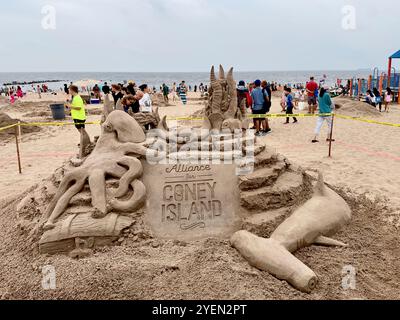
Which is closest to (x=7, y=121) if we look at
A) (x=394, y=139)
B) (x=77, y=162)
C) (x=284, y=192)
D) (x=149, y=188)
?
(x=77, y=162)

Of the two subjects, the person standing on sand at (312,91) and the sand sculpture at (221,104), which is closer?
the sand sculpture at (221,104)

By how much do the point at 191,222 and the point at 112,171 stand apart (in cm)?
105

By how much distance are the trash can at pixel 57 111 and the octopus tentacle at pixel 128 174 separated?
11.7 meters

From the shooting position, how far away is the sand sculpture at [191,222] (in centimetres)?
363

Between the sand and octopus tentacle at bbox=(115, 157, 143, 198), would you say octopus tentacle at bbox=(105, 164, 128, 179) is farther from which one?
the sand

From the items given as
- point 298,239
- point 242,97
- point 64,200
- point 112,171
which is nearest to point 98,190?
point 112,171

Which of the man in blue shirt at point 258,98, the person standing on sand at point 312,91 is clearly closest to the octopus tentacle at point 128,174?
the man in blue shirt at point 258,98

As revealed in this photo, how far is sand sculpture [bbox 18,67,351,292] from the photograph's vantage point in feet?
11.9

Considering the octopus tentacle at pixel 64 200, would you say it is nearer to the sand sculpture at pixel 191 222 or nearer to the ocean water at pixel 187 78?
the sand sculpture at pixel 191 222

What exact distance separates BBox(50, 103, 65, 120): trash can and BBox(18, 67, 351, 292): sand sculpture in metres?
10.8

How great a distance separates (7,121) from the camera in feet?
38.1

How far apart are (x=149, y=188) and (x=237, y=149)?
1172mm

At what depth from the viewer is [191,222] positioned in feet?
12.9

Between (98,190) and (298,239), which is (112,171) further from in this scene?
(298,239)
